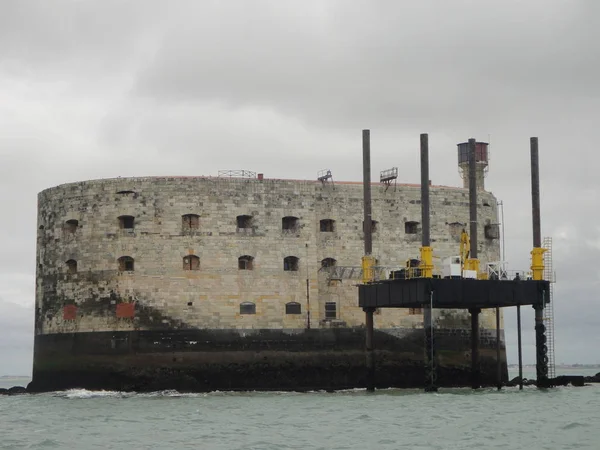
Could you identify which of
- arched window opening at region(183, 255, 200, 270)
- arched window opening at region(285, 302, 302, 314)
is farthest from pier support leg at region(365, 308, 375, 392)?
arched window opening at region(183, 255, 200, 270)

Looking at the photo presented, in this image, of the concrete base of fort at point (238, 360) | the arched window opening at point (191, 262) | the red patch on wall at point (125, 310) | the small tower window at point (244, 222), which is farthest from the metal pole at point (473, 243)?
the red patch on wall at point (125, 310)

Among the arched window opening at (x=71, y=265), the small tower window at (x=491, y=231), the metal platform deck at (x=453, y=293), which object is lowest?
the metal platform deck at (x=453, y=293)

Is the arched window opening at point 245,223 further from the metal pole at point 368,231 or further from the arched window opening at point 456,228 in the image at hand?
the arched window opening at point 456,228

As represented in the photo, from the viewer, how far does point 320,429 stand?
112 feet

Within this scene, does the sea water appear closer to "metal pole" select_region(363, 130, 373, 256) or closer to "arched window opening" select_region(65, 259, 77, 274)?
"arched window opening" select_region(65, 259, 77, 274)

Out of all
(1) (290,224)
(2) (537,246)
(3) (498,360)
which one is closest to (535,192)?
(2) (537,246)

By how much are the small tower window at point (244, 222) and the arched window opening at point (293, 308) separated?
364 centimetres

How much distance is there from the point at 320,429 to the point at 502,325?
24.1 m

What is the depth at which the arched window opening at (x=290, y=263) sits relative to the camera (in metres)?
52.5

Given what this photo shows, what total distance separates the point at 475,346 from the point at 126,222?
50.1ft

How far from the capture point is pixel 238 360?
50.5m

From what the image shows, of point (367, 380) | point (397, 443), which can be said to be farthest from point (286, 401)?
point (397, 443)

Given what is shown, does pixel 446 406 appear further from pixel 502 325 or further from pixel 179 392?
pixel 502 325

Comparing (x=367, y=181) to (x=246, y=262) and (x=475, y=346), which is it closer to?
(x=246, y=262)
